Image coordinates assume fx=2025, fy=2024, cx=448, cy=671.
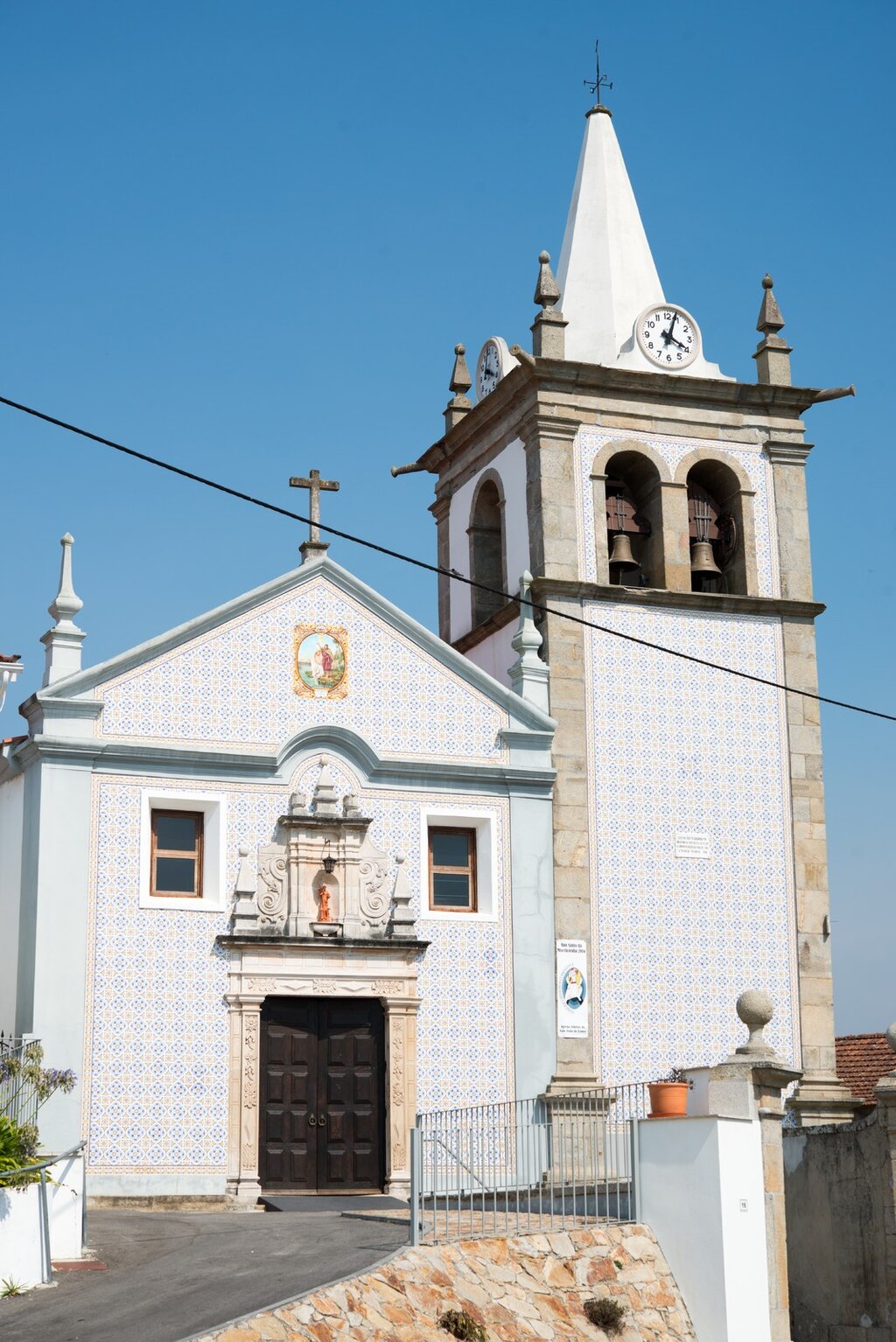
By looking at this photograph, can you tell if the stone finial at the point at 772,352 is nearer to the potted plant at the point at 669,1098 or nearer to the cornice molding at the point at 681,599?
the cornice molding at the point at 681,599

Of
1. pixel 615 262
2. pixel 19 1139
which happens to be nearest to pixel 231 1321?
pixel 19 1139

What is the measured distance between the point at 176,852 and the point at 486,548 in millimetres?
8003

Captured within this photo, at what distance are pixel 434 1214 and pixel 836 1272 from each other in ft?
Result: 20.0

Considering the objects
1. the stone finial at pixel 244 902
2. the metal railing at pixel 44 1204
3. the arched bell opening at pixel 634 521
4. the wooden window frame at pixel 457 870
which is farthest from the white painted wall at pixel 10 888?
the arched bell opening at pixel 634 521

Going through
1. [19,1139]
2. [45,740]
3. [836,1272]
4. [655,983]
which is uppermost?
[45,740]

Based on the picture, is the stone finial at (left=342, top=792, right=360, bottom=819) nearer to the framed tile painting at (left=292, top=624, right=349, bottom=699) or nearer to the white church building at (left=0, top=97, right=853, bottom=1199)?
the white church building at (left=0, top=97, right=853, bottom=1199)

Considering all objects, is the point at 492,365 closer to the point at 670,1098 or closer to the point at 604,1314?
the point at 670,1098

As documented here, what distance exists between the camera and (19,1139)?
1805 cm

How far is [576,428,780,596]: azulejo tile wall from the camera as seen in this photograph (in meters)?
27.3

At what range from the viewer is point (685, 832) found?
26453mm

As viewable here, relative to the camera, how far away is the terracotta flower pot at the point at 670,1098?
66.8ft

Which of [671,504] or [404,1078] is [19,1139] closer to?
[404,1078]

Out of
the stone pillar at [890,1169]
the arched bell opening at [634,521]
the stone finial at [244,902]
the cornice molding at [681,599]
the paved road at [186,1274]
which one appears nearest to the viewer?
the paved road at [186,1274]

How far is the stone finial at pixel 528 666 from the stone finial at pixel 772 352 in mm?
5073
